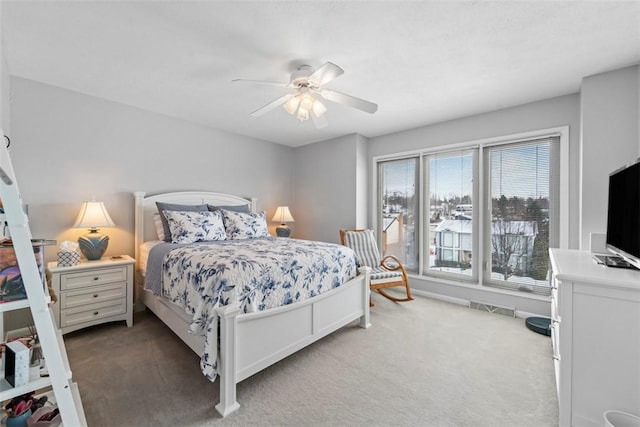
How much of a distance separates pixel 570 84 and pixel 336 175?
2894 mm

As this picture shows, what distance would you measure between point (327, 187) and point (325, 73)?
2.74m

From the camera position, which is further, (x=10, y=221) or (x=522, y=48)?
(x=522, y=48)

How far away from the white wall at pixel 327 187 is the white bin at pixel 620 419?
3113mm

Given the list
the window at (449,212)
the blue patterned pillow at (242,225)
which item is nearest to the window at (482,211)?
the window at (449,212)

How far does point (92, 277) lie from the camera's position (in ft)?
8.38

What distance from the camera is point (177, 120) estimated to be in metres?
3.59

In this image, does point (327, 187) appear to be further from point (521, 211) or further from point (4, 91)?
point (4, 91)

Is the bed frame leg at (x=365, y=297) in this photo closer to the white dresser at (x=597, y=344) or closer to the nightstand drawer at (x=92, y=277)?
the white dresser at (x=597, y=344)

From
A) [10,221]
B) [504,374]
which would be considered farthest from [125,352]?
[504,374]

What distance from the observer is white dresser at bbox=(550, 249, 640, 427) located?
1.32 m

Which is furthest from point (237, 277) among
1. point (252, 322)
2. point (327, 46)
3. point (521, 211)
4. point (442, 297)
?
point (521, 211)

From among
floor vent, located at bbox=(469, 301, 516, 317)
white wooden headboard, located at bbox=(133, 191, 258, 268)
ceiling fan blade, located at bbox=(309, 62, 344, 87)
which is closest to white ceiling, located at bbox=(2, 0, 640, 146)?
ceiling fan blade, located at bbox=(309, 62, 344, 87)

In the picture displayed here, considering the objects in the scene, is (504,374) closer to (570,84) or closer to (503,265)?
(503,265)

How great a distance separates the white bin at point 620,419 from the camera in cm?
129
